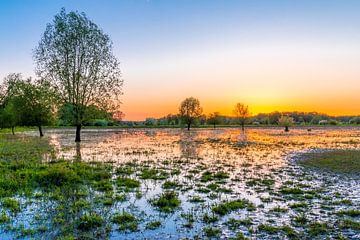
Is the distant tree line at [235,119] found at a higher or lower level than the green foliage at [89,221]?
higher

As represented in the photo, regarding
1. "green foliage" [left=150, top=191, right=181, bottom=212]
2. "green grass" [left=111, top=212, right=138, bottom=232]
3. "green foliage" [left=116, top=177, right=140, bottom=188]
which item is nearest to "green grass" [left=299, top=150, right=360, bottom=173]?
"green foliage" [left=150, top=191, right=181, bottom=212]

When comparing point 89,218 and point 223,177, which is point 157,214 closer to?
point 89,218

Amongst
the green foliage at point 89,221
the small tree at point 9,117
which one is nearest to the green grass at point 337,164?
the green foliage at point 89,221

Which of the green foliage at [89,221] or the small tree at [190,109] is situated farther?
the small tree at [190,109]

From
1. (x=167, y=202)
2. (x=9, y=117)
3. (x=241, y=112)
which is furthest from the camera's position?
(x=241, y=112)

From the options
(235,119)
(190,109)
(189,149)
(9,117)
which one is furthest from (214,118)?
(189,149)

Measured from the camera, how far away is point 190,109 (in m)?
101

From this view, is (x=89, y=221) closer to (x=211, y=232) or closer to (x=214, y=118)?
(x=211, y=232)

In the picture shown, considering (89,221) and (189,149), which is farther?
(189,149)

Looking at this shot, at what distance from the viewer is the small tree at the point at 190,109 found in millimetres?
100562

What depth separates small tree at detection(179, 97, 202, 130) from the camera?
10056 centimetres

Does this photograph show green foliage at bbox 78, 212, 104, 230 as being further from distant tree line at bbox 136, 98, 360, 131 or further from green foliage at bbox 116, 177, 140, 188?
distant tree line at bbox 136, 98, 360, 131

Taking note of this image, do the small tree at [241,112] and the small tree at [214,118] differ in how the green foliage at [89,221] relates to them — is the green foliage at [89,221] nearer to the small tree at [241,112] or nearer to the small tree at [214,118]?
the small tree at [241,112]

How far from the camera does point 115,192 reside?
13281mm
